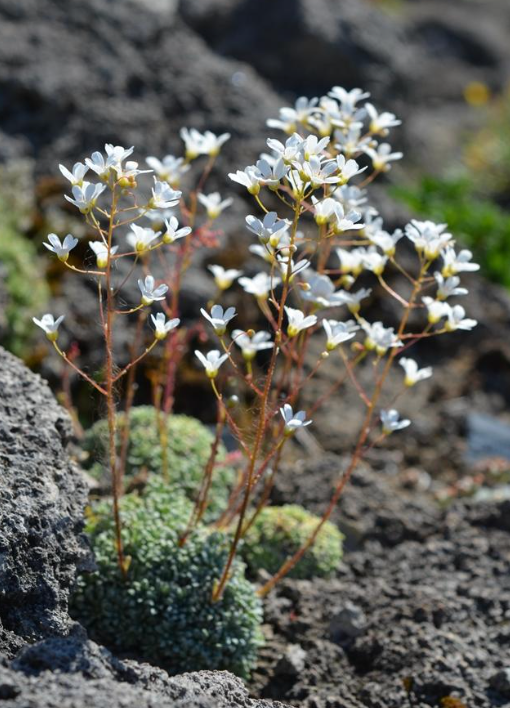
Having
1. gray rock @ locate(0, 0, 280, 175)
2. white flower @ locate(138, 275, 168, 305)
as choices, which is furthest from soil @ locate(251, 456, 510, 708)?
gray rock @ locate(0, 0, 280, 175)

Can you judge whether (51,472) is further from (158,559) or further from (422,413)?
(422,413)

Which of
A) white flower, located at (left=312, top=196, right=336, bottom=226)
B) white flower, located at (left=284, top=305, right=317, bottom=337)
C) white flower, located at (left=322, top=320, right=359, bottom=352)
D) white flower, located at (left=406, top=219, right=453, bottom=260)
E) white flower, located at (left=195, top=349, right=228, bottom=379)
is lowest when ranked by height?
white flower, located at (left=195, top=349, right=228, bottom=379)

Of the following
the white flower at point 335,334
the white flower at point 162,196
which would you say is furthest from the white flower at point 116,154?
the white flower at point 335,334

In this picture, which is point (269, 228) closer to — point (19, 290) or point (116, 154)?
point (116, 154)

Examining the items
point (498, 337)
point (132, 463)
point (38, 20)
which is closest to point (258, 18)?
point (38, 20)

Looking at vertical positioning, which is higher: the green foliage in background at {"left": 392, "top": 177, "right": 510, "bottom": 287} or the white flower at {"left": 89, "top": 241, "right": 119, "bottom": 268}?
the green foliage in background at {"left": 392, "top": 177, "right": 510, "bottom": 287}

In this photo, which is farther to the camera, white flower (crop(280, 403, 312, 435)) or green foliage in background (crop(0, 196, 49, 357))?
green foliage in background (crop(0, 196, 49, 357))

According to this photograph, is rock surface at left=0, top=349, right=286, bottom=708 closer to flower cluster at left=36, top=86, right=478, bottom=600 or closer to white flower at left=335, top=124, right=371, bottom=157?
flower cluster at left=36, top=86, right=478, bottom=600

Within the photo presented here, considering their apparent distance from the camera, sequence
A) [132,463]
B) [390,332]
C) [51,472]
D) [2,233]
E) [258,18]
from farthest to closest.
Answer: [258,18] → [2,233] → [132,463] → [390,332] → [51,472]
